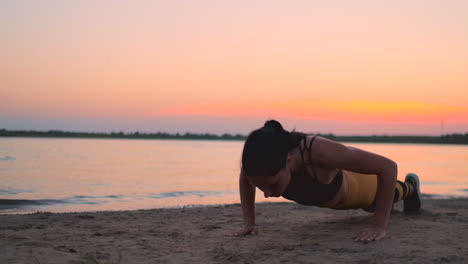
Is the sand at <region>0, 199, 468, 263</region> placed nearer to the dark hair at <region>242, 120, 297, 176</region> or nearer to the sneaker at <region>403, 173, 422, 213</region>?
the sneaker at <region>403, 173, 422, 213</region>

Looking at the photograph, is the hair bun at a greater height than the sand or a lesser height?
greater

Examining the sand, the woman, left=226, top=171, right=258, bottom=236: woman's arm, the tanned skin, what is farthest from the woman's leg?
left=226, top=171, right=258, bottom=236: woman's arm

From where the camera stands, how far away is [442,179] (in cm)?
1336

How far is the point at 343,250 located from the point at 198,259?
1105mm

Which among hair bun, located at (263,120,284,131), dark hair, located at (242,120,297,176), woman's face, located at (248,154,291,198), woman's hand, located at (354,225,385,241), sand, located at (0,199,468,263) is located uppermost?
hair bun, located at (263,120,284,131)

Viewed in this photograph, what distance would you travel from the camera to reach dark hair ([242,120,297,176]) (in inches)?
119

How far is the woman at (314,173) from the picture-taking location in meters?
3.06

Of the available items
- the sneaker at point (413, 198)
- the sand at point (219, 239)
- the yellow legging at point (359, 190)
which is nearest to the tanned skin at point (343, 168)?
the yellow legging at point (359, 190)

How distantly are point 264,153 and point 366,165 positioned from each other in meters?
1.00

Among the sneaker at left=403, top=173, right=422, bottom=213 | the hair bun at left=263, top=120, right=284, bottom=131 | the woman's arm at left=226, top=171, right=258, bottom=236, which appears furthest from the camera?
the sneaker at left=403, top=173, right=422, bottom=213

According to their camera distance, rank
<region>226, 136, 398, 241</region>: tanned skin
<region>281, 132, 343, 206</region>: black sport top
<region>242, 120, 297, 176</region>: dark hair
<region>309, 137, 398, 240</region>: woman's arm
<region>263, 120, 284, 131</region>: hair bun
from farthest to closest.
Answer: <region>281, 132, 343, 206</region>: black sport top
<region>309, 137, 398, 240</region>: woman's arm
<region>263, 120, 284, 131</region>: hair bun
<region>226, 136, 398, 241</region>: tanned skin
<region>242, 120, 297, 176</region>: dark hair

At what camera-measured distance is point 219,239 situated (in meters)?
4.01

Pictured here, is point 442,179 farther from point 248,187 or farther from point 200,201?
point 248,187

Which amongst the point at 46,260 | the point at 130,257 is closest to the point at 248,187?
the point at 130,257
